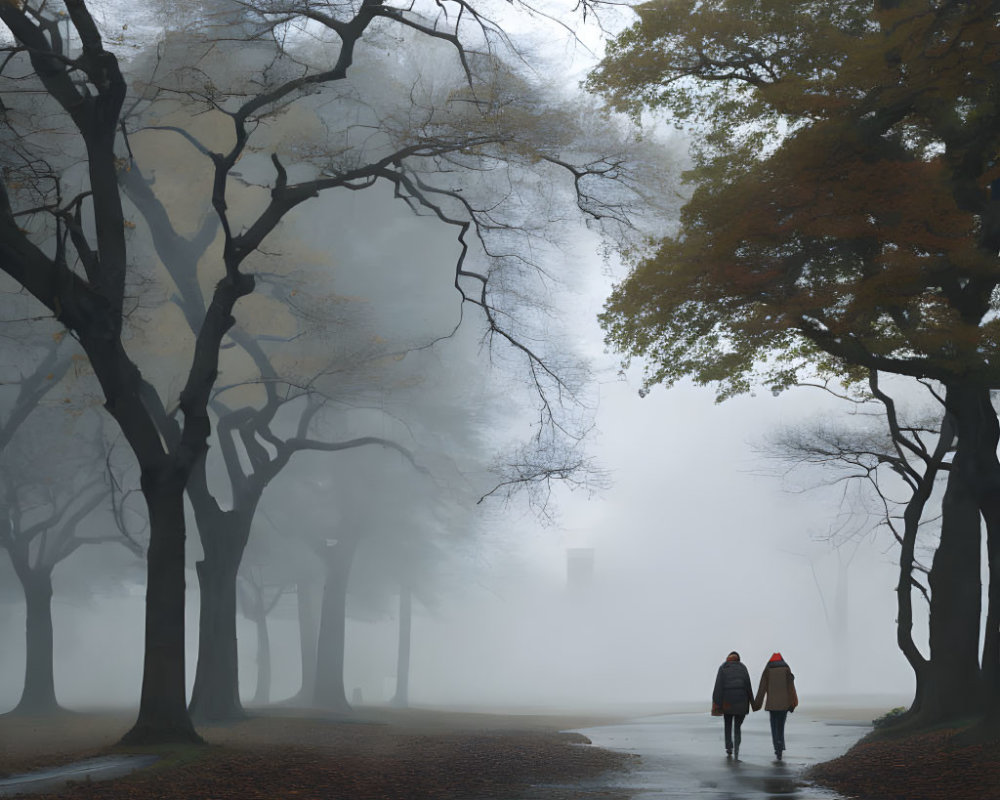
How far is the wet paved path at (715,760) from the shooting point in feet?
35.0

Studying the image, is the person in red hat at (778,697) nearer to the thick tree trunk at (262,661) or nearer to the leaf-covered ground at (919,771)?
the leaf-covered ground at (919,771)

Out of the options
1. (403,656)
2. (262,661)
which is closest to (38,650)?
(262,661)

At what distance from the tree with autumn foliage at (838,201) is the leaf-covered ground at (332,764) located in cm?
599

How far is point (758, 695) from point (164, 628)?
828cm

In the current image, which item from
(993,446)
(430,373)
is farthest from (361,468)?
(993,446)

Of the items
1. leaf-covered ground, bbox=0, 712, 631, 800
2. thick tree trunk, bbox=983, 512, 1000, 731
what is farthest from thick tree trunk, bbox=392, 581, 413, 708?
thick tree trunk, bbox=983, 512, 1000, 731

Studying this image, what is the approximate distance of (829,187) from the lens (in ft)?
44.6

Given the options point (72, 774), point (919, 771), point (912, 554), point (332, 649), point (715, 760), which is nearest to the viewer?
point (72, 774)

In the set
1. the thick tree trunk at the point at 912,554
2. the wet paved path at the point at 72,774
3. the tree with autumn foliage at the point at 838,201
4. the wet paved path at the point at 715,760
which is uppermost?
the tree with autumn foliage at the point at 838,201

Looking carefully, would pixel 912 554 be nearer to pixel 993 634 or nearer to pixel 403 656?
pixel 993 634

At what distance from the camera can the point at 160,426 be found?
60.9 feet

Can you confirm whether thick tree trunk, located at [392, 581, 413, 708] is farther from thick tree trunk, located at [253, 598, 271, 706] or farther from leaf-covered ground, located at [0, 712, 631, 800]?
leaf-covered ground, located at [0, 712, 631, 800]

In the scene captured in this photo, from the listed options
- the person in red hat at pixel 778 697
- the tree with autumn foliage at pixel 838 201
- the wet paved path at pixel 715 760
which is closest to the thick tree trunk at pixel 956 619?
the tree with autumn foliage at pixel 838 201

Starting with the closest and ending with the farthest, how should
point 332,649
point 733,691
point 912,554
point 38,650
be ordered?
point 733,691 → point 912,554 → point 38,650 → point 332,649
